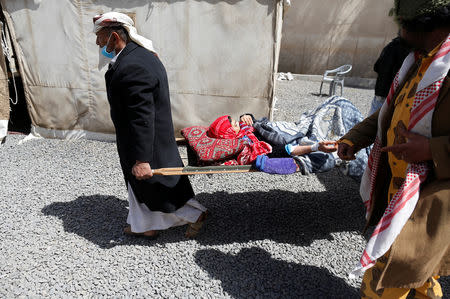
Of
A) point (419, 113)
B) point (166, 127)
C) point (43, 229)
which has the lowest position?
point (43, 229)

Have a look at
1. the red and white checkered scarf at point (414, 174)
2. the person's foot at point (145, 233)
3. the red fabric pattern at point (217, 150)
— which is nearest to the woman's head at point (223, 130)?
the red fabric pattern at point (217, 150)

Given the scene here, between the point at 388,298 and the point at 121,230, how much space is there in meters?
2.41

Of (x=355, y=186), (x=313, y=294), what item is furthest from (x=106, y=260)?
(x=355, y=186)

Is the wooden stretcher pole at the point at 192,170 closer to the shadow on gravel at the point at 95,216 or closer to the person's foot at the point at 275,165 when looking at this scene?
the person's foot at the point at 275,165

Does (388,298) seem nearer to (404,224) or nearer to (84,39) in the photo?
(404,224)

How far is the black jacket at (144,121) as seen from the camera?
2.30m

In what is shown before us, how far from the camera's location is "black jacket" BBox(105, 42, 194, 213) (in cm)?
230

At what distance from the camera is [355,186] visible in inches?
164

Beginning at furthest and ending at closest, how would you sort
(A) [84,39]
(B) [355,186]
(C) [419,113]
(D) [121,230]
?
(A) [84,39] → (B) [355,186] → (D) [121,230] → (C) [419,113]

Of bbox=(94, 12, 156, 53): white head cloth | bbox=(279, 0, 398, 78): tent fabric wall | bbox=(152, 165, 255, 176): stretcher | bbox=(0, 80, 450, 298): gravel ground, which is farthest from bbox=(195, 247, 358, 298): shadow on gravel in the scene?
bbox=(279, 0, 398, 78): tent fabric wall

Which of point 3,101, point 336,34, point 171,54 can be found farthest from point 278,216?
point 336,34

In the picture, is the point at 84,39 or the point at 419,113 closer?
the point at 419,113

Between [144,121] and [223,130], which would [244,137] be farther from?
[144,121]

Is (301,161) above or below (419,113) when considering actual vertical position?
below
